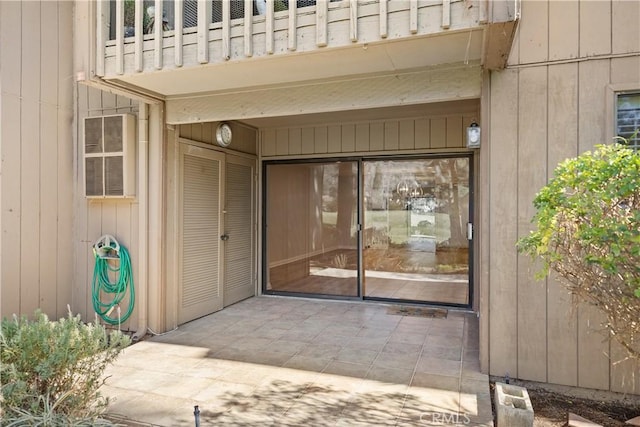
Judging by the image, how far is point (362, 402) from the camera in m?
2.77

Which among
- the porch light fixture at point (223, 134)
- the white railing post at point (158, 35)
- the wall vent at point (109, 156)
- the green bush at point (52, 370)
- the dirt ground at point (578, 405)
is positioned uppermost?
the white railing post at point (158, 35)

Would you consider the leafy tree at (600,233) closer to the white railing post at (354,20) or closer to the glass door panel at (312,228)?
the white railing post at (354,20)

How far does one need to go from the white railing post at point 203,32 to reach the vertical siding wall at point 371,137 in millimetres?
2958

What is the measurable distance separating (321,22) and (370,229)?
353 centimetres

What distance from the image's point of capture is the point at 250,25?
3.11m

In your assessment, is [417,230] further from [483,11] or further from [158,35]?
[158,35]

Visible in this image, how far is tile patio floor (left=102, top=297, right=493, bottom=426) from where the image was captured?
8.53 ft

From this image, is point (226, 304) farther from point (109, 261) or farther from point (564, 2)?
point (564, 2)

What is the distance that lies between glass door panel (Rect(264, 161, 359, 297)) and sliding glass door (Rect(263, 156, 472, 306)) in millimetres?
15

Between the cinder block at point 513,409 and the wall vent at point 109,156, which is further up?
the wall vent at point 109,156

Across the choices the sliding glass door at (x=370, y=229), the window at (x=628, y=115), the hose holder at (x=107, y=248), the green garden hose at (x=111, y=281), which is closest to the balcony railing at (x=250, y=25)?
the window at (x=628, y=115)

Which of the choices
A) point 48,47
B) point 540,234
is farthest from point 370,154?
point 48,47

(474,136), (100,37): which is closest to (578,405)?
(474,136)

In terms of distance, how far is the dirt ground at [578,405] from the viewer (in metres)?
2.61
